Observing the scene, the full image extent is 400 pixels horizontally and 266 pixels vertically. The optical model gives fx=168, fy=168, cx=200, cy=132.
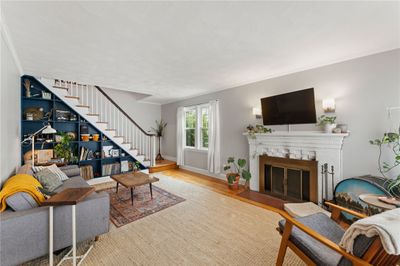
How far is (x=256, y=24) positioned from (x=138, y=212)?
3.11m

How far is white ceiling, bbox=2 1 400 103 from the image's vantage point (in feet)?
5.17

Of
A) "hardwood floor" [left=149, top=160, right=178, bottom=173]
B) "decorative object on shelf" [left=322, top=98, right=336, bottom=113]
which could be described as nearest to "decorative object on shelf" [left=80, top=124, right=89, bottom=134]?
"hardwood floor" [left=149, top=160, right=178, bottom=173]

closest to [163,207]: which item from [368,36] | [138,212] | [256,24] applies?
[138,212]

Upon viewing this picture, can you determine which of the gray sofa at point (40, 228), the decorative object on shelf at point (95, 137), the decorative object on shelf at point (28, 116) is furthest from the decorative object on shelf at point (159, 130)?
the gray sofa at point (40, 228)

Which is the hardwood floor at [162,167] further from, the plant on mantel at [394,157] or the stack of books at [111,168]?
the plant on mantel at [394,157]

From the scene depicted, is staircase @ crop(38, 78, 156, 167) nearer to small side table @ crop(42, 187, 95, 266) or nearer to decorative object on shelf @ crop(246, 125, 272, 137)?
decorative object on shelf @ crop(246, 125, 272, 137)

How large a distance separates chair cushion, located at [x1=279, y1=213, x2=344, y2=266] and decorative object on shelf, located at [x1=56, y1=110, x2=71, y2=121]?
198 inches

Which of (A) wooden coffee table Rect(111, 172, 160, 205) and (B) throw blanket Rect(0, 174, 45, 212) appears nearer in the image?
A: (B) throw blanket Rect(0, 174, 45, 212)

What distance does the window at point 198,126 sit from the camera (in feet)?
17.3

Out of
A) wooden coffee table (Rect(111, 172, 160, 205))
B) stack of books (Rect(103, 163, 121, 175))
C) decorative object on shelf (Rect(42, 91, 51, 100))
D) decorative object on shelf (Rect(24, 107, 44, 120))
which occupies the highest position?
decorative object on shelf (Rect(42, 91, 51, 100))

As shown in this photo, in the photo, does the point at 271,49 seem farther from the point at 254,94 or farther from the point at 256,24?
the point at 254,94

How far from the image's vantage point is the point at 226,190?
3.80 meters

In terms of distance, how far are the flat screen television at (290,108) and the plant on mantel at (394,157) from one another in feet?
2.79

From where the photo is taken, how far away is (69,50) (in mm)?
2383
